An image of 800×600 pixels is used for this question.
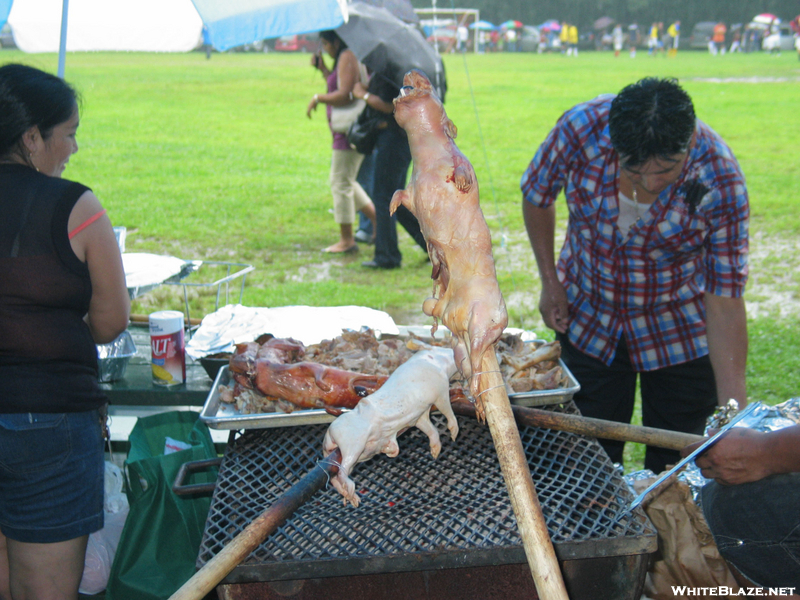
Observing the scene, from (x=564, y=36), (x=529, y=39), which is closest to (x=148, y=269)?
(x=564, y=36)

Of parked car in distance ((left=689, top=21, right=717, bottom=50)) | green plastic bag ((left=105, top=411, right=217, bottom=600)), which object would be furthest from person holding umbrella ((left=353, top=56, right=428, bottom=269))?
parked car in distance ((left=689, top=21, right=717, bottom=50))

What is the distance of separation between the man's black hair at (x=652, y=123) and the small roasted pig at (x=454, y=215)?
1618 millimetres

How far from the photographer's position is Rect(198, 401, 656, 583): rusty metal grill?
5.54 feet

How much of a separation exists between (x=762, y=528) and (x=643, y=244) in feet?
4.26

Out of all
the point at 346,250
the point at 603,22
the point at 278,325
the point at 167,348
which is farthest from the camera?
the point at 603,22

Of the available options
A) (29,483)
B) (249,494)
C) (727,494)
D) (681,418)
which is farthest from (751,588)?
(29,483)

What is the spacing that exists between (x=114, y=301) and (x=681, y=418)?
2.64m

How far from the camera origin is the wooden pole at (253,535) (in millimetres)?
1361

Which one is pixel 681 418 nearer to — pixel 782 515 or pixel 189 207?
pixel 782 515

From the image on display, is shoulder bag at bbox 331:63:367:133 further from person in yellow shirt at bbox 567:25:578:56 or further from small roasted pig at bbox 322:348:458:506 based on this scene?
person in yellow shirt at bbox 567:25:578:56

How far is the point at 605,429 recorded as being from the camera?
2.04 m

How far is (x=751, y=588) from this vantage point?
Answer: 2.45 meters

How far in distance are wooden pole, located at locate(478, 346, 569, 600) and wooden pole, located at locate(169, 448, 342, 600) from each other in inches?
26.1

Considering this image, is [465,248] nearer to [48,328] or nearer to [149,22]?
[48,328]
